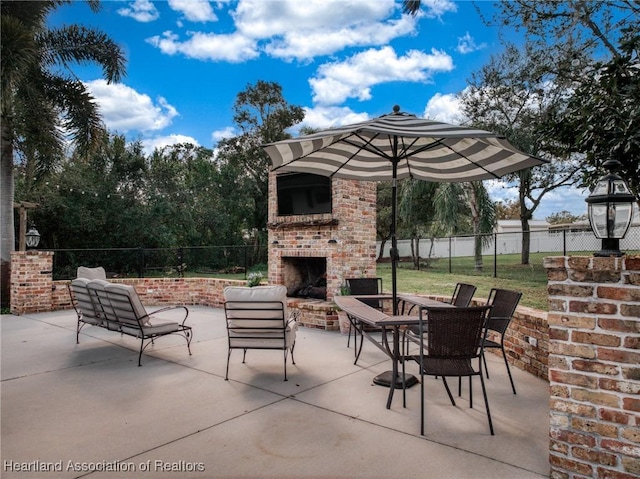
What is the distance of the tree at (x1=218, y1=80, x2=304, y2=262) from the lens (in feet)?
63.3

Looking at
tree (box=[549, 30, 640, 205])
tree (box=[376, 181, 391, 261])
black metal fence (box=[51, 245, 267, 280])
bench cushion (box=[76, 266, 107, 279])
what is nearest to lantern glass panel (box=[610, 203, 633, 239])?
tree (box=[549, 30, 640, 205])

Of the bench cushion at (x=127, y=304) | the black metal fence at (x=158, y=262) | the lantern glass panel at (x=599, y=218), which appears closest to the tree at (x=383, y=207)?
the black metal fence at (x=158, y=262)

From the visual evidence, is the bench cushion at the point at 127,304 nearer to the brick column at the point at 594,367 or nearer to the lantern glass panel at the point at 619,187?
the brick column at the point at 594,367

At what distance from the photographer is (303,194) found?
7.47 m

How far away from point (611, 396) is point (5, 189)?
10.2m

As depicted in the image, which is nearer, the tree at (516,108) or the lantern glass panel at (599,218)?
the lantern glass panel at (599,218)

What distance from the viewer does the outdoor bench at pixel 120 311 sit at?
4.67m

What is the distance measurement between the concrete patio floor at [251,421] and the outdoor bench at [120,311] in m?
0.34

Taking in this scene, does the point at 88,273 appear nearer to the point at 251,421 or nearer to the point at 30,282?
the point at 30,282

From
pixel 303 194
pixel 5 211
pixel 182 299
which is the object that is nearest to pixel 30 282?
pixel 5 211

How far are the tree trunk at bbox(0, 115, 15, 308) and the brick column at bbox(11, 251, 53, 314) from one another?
15.1 inches

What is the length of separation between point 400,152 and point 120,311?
12.3 ft

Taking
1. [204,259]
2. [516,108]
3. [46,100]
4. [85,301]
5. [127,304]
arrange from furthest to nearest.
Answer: [204,259] → [516,108] → [46,100] → [85,301] → [127,304]

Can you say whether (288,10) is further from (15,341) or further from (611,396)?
(611,396)
